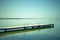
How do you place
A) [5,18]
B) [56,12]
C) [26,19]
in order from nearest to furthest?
1. [5,18]
2. [26,19]
3. [56,12]

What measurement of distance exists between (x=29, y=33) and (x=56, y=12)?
0.71 m

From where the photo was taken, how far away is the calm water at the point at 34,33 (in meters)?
1.73

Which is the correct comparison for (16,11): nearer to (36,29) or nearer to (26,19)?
(26,19)

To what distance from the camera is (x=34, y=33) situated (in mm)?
1847

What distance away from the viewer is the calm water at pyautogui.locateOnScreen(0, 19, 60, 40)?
1.73m

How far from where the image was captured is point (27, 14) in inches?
A: 71.6

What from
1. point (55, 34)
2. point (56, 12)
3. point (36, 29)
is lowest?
point (55, 34)

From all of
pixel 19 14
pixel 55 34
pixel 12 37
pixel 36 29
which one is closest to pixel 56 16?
pixel 55 34

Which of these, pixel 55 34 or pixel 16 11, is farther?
pixel 55 34

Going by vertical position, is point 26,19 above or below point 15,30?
above

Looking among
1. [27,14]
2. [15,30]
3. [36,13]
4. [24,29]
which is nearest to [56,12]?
[36,13]

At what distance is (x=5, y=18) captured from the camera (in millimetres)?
1715

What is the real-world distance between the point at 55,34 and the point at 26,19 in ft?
2.26

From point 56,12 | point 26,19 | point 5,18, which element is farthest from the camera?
point 56,12
